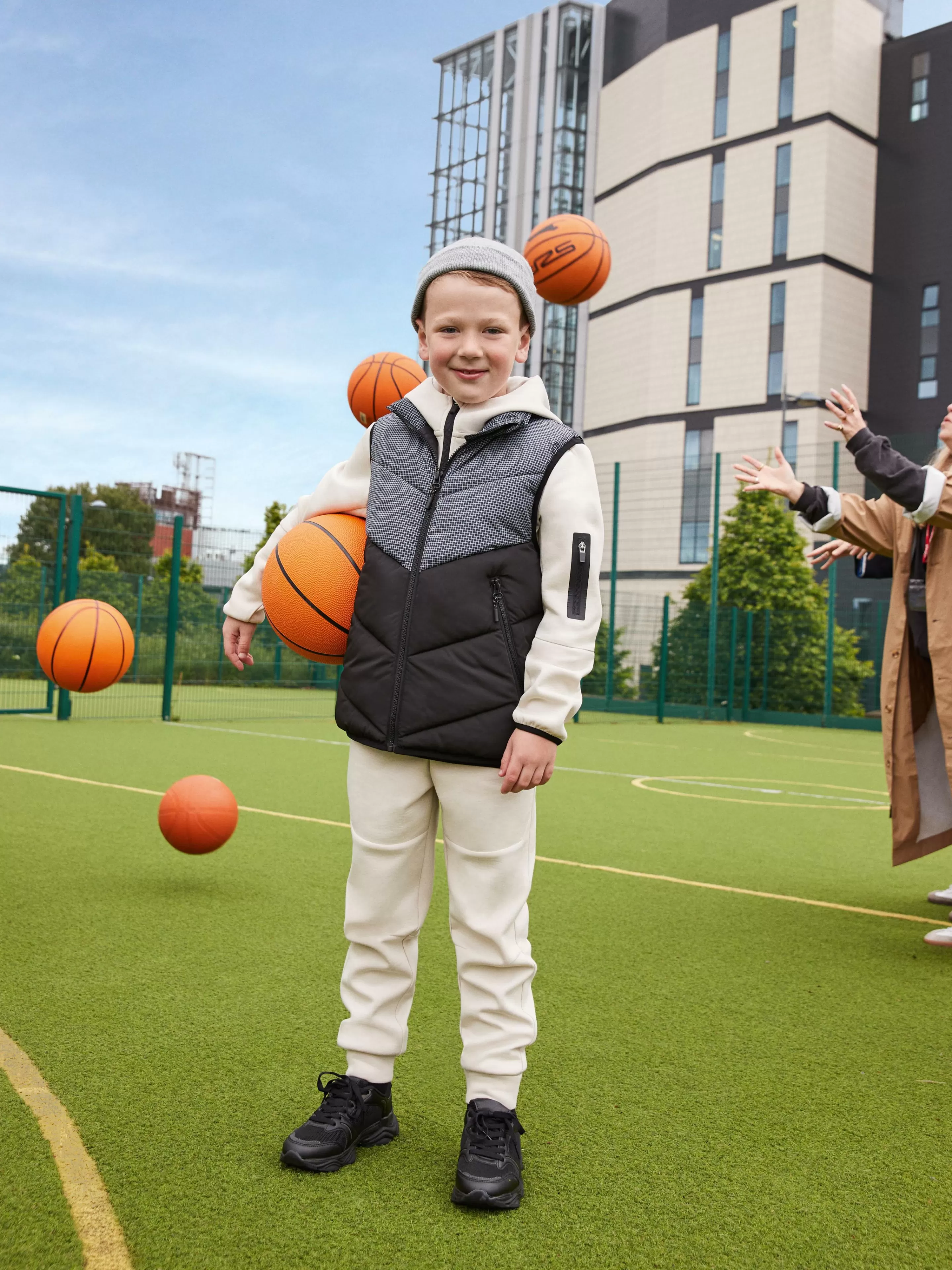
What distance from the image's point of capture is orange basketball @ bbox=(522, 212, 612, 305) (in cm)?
623

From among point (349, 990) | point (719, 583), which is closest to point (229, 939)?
point (349, 990)

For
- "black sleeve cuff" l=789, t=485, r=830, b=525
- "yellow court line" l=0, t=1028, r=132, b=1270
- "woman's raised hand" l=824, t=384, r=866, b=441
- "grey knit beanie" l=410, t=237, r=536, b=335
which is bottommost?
"yellow court line" l=0, t=1028, r=132, b=1270

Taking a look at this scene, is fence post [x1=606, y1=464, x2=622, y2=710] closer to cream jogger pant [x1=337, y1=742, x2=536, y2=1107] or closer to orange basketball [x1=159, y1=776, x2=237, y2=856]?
orange basketball [x1=159, y1=776, x2=237, y2=856]

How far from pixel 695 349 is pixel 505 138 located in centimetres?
1398

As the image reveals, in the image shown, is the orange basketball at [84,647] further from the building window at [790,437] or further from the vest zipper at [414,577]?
the building window at [790,437]

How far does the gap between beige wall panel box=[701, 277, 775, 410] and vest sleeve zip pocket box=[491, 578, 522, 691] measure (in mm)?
31727

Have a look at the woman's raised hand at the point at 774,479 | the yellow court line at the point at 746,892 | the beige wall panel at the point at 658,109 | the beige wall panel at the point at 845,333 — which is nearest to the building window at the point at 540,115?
the beige wall panel at the point at 658,109

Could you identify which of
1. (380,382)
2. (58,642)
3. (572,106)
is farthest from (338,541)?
(572,106)

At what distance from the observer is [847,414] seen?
3.83m

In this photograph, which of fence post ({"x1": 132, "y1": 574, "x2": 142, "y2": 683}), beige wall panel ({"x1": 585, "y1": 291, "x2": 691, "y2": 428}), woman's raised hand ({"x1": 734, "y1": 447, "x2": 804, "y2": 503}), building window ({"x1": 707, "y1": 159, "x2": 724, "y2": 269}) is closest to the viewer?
woman's raised hand ({"x1": 734, "y1": 447, "x2": 804, "y2": 503})

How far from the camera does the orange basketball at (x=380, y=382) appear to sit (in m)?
5.78

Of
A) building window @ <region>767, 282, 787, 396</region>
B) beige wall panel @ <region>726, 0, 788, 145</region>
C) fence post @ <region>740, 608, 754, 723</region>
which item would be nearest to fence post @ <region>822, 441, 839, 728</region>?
fence post @ <region>740, 608, 754, 723</region>

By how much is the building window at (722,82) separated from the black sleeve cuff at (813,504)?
32923mm

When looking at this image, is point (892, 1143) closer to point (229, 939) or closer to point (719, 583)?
point (229, 939)
